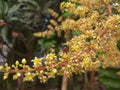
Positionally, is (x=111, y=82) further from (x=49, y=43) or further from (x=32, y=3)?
(x=32, y=3)

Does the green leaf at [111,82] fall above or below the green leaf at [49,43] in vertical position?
below

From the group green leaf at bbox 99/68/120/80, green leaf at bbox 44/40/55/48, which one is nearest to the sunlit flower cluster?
green leaf at bbox 99/68/120/80

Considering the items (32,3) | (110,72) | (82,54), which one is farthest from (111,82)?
(82,54)

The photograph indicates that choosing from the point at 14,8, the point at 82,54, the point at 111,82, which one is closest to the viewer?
the point at 82,54

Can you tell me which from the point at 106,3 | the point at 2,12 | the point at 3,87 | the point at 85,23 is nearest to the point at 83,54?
the point at 85,23

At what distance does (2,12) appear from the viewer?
1421 millimetres

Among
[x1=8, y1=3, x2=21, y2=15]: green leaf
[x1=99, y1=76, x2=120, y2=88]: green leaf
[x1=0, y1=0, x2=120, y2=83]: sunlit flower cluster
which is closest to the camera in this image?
[x1=0, y1=0, x2=120, y2=83]: sunlit flower cluster

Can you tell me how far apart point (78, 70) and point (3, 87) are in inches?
41.6

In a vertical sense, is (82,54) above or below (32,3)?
below

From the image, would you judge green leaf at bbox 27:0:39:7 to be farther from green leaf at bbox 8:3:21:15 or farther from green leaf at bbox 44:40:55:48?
green leaf at bbox 44:40:55:48

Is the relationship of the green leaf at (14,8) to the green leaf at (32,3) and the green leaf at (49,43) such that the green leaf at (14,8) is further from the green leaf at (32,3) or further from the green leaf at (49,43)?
the green leaf at (49,43)

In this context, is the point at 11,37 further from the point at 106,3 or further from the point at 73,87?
the point at 106,3

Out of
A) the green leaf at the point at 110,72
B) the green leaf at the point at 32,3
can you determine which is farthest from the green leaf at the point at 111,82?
the green leaf at the point at 32,3

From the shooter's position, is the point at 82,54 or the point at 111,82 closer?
the point at 82,54
